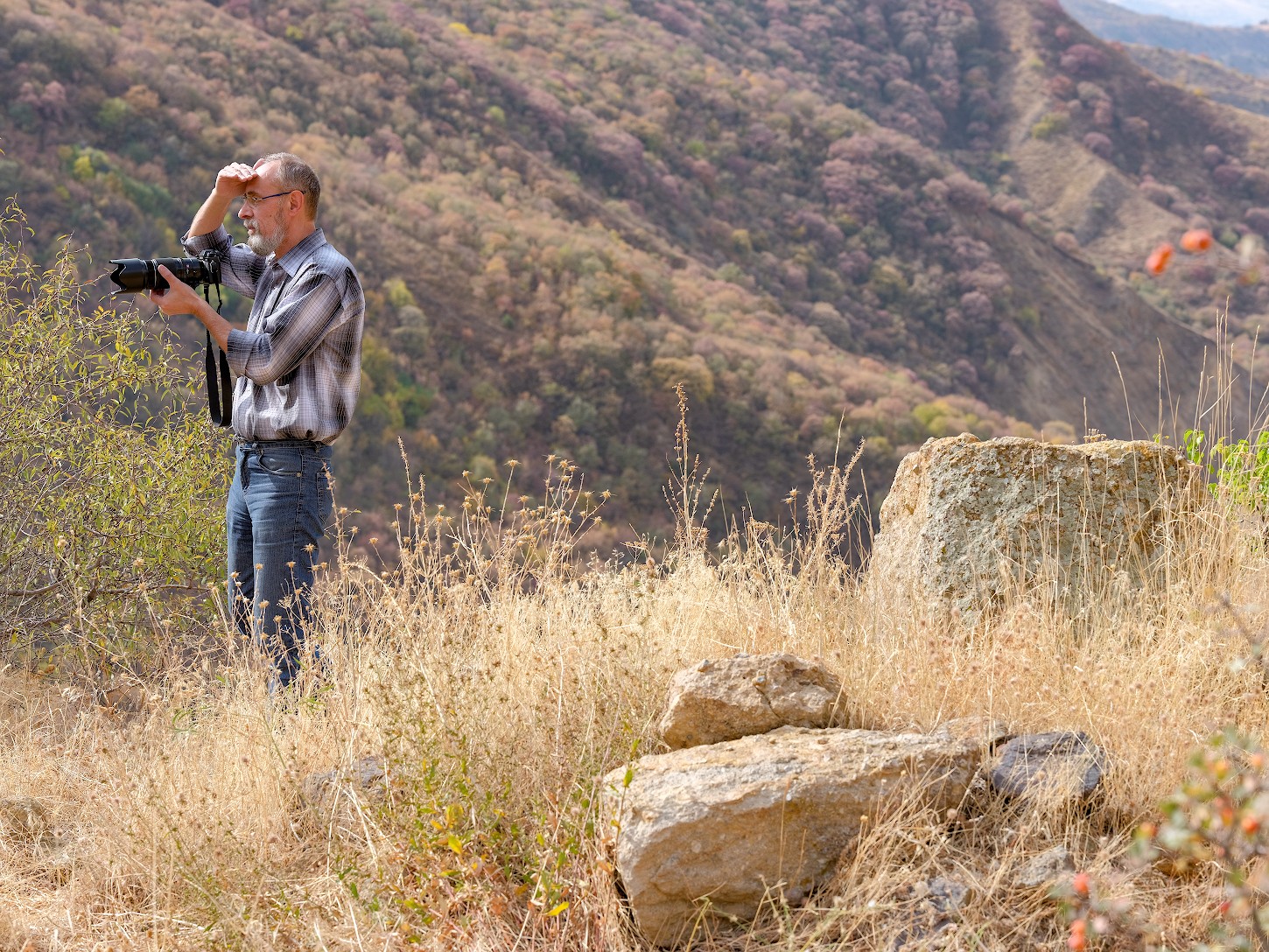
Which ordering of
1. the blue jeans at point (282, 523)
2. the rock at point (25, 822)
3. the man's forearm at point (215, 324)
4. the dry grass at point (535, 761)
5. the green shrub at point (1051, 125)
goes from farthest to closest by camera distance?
the green shrub at point (1051, 125), the blue jeans at point (282, 523), the man's forearm at point (215, 324), the rock at point (25, 822), the dry grass at point (535, 761)

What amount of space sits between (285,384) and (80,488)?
7.46ft

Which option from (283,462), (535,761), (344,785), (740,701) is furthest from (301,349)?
(740,701)

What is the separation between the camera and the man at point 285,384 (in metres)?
3.22

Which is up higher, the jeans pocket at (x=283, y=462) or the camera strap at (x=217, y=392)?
the camera strap at (x=217, y=392)

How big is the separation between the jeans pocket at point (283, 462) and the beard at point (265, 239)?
0.67m

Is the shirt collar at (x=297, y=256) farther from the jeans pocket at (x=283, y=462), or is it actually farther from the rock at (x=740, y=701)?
the rock at (x=740, y=701)

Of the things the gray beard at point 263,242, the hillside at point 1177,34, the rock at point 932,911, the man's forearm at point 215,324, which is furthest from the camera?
the hillside at point 1177,34

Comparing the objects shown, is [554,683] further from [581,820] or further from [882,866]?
[882,866]

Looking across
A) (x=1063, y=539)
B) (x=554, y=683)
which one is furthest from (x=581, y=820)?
(x=1063, y=539)

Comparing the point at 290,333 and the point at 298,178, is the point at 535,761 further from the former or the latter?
the point at 298,178

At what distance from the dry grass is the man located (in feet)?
0.71

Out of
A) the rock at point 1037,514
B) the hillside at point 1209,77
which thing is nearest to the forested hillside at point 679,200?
the rock at point 1037,514

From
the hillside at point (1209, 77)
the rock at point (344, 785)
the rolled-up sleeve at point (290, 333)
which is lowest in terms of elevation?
the rock at point (344, 785)

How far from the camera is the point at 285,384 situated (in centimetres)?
333
